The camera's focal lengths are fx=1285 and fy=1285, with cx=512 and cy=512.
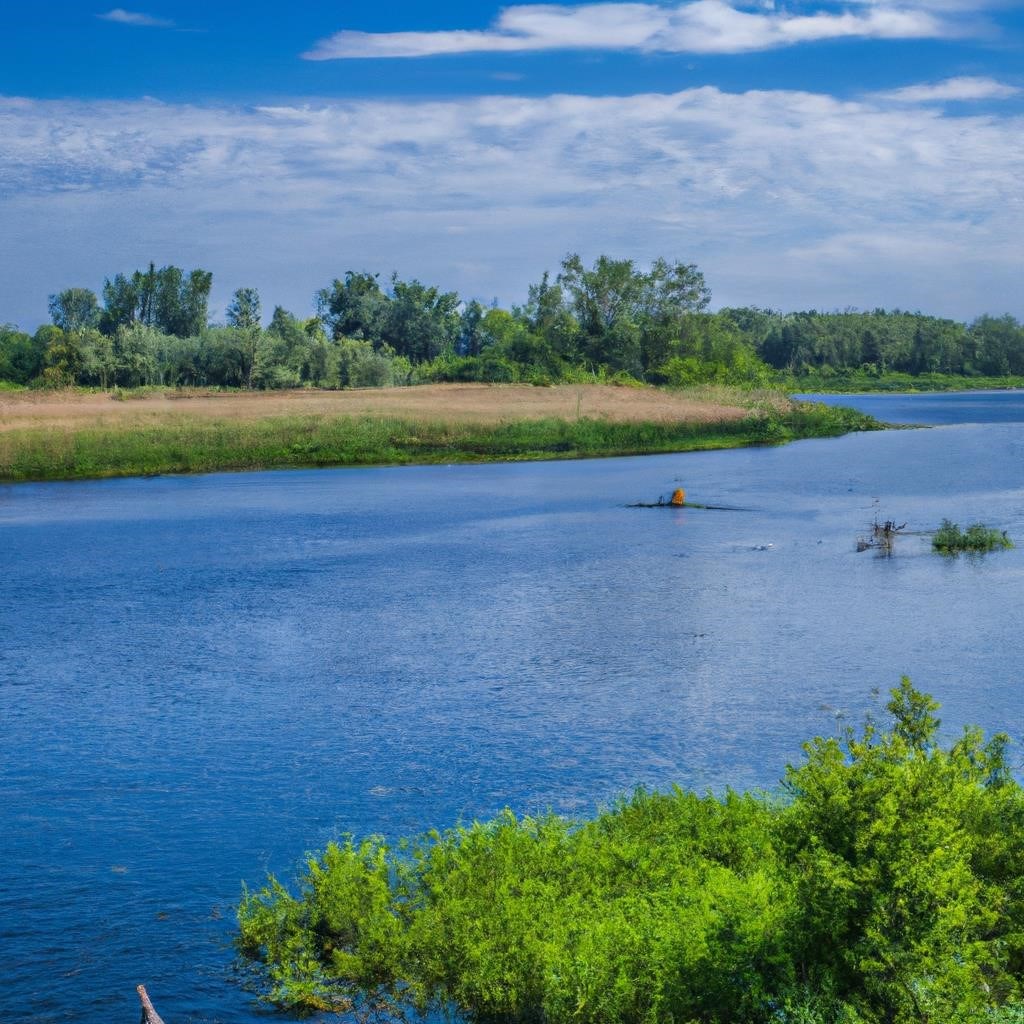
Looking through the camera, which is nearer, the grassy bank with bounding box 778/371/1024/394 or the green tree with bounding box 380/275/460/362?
the green tree with bounding box 380/275/460/362

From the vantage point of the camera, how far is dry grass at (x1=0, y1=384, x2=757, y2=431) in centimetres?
6612

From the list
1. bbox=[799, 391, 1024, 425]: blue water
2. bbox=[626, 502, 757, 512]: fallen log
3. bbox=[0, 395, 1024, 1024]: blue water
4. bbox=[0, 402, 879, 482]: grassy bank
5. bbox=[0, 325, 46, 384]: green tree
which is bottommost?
bbox=[0, 395, 1024, 1024]: blue water

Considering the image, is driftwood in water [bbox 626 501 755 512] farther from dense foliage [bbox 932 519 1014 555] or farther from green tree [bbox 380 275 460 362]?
green tree [bbox 380 275 460 362]

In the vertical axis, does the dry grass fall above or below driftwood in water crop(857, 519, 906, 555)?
above

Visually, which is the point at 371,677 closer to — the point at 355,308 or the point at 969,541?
the point at 969,541

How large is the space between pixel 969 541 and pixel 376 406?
147 ft

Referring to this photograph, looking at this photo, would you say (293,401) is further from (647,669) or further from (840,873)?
(840,873)

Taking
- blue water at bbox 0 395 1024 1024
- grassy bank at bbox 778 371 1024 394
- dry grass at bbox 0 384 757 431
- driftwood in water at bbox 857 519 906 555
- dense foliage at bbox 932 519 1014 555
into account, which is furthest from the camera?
grassy bank at bbox 778 371 1024 394

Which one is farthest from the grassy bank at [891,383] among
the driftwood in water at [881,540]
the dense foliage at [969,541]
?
the dense foliage at [969,541]

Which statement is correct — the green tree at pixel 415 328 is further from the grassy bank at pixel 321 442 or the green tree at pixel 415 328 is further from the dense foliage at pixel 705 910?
the dense foliage at pixel 705 910

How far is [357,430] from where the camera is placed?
64875 mm

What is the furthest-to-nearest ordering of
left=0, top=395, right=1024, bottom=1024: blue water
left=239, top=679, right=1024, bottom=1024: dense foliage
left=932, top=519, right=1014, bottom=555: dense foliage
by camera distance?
left=932, top=519, right=1014, bottom=555: dense foliage → left=0, top=395, right=1024, bottom=1024: blue water → left=239, top=679, right=1024, bottom=1024: dense foliage

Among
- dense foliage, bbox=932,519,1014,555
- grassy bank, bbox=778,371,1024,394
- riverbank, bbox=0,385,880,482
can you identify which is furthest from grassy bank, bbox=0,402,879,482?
grassy bank, bbox=778,371,1024,394

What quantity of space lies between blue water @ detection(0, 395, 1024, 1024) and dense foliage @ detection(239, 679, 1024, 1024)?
1.19 metres
